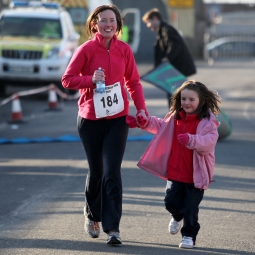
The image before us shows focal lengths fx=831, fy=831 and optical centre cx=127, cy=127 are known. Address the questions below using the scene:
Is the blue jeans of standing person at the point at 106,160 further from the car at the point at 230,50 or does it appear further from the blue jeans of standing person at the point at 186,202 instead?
the car at the point at 230,50

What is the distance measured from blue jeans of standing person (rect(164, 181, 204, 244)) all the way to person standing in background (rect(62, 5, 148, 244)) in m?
0.40

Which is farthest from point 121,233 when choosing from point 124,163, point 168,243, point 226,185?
→ point 124,163

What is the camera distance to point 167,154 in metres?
6.38

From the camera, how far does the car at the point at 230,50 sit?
54.6 m

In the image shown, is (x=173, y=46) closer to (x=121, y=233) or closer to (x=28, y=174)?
(x=28, y=174)

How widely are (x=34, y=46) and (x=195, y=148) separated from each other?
14502 millimetres

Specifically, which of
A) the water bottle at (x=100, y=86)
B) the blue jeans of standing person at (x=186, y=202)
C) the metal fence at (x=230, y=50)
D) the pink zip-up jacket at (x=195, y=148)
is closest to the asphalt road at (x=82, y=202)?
the blue jeans of standing person at (x=186, y=202)

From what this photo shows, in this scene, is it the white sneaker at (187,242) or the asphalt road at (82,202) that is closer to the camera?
the white sneaker at (187,242)

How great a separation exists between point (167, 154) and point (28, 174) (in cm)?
398

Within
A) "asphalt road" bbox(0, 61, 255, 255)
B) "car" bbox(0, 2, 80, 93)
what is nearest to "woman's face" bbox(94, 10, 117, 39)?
"asphalt road" bbox(0, 61, 255, 255)

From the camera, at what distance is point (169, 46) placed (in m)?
13.5

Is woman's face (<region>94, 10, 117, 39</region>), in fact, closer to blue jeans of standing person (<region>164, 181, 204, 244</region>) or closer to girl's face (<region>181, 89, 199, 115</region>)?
girl's face (<region>181, 89, 199, 115</region>)

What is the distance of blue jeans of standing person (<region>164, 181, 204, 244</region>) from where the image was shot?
6.26 metres

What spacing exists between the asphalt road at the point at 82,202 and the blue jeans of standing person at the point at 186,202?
174 mm
